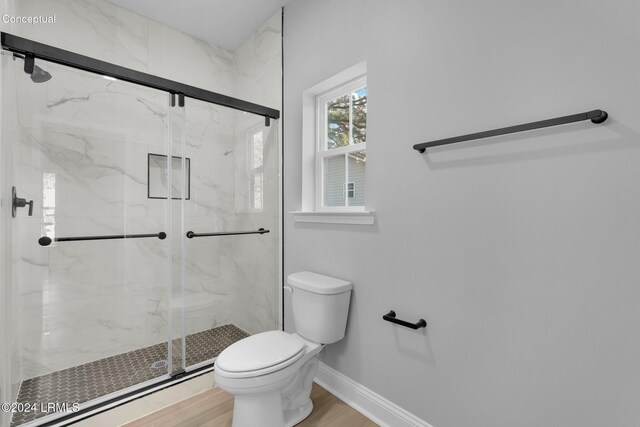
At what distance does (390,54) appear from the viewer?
1.50 m

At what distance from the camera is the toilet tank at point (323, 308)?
1.63 metres

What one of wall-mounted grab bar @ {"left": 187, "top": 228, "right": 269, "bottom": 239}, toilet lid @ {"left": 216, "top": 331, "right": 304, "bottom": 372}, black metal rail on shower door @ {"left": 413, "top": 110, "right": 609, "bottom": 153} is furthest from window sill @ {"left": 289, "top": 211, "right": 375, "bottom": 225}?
toilet lid @ {"left": 216, "top": 331, "right": 304, "bottom": 372}

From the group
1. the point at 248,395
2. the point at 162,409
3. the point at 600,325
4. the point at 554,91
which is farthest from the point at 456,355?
the point at 162,409

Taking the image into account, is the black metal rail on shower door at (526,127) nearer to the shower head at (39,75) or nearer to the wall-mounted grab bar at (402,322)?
the wall-mounted grab bar at (402,322)

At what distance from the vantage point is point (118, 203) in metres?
1.73

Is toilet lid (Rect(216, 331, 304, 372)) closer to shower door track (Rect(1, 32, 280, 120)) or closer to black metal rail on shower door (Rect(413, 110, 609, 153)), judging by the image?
black metal rail on shower door (Rect(413, 110, 609, 153))

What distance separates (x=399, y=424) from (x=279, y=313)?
3.76ft

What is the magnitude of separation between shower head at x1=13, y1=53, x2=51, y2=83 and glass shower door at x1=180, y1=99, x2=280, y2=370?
682mm

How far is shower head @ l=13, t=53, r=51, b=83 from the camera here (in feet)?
4.70

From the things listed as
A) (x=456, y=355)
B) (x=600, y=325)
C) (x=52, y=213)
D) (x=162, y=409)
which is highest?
(x=52, y=213)

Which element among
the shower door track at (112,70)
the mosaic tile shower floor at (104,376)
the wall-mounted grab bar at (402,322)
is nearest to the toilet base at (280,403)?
the wall-mounted grab bar at (402,322)

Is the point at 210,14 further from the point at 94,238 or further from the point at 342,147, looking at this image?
the point at 94,238

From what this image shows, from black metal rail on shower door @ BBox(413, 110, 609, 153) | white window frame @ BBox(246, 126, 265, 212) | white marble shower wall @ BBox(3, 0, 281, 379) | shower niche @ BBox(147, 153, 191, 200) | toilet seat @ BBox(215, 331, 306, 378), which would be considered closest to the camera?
black metal rail on shower door @ BBox(413, 110, 609, 153)

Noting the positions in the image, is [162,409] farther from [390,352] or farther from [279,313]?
[390,352]
